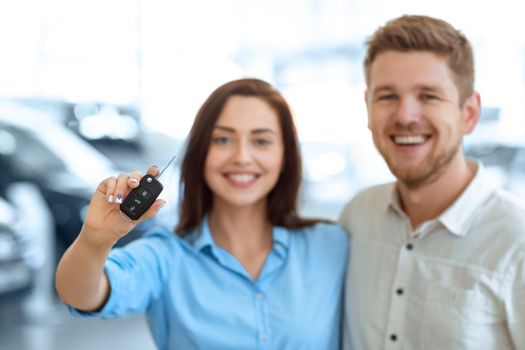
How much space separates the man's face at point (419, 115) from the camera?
54.6 inches

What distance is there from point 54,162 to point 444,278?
1693mm

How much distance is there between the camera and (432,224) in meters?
1.38

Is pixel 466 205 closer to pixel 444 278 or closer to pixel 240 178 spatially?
pixel 444 278

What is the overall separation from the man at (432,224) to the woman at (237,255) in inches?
5.0

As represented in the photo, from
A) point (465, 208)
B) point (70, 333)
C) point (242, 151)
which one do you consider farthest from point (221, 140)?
point (70, 333)

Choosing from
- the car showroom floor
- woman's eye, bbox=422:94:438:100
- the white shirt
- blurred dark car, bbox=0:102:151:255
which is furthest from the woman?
the car showroom floor

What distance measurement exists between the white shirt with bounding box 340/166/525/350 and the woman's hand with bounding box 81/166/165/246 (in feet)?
2.14

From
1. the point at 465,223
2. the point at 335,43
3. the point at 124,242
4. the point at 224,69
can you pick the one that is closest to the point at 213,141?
the point at 465,223

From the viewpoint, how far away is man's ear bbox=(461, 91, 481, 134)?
1.45 metres

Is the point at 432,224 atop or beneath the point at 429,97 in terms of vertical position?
beneath

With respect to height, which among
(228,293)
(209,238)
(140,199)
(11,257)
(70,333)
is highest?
(140,199)

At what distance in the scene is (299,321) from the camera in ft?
4.79

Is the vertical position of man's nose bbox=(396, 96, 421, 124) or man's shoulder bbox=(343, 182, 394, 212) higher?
man's nose bbox=(396, 96, 421, 124)

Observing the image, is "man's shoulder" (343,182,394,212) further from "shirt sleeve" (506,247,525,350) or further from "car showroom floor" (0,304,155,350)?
"car showroom floor" (0,304,155,350)
